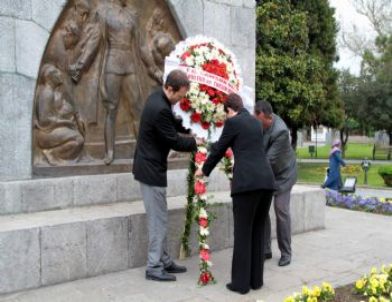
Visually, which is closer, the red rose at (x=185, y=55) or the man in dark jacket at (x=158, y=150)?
the man in dark jacket at (x=158, y=150)

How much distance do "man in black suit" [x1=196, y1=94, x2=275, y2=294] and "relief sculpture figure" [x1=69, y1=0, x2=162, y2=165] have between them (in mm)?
2072

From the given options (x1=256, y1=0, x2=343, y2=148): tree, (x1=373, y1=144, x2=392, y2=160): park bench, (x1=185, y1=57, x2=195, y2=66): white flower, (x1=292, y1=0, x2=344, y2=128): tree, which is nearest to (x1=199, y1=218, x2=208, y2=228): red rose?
(x1=185, y1=57, x2=195, y2=66): white flower

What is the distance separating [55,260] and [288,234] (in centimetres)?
277

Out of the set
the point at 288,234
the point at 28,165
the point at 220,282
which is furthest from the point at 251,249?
the point at 28,165

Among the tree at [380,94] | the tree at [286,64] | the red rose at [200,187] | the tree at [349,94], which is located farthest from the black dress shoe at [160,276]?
the tree at [349,94]

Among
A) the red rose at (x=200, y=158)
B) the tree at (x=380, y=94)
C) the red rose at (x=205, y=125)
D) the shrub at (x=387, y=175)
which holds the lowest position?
the shrub at (x=387, y=175)

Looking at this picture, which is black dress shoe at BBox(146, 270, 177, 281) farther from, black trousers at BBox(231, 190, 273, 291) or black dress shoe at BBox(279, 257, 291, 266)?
black dress shoe at BBox(279, 257, 291, 266)

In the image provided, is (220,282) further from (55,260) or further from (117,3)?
(117,3)

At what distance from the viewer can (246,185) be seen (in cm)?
490

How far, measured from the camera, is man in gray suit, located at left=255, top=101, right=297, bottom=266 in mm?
6008

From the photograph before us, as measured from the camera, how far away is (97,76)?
6.60 m

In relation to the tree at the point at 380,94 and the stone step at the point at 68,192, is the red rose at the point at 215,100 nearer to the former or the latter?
the stone step at the point at 68,192

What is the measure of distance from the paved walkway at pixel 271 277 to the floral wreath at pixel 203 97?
0.37 meters

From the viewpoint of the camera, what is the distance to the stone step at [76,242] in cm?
505
